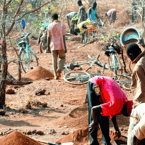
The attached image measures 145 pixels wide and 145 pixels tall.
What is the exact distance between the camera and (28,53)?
10.6 meters

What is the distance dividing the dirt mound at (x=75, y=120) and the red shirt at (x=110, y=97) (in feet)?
6.14

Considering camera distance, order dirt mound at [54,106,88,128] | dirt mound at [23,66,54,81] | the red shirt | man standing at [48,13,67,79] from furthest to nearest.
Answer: dirt mound at [23,66,54,81], man standing at [48,13,67,79], dirt mound at [54,106,88,128], the red shirt

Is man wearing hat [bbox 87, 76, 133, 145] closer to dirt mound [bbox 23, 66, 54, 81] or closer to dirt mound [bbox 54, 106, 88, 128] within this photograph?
dirt mound [bbox 54, 106, 88, 128]

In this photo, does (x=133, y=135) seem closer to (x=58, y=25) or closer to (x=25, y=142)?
(x=25, y=142)

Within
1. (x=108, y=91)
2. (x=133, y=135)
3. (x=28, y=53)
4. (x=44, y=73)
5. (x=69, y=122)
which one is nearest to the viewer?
(x=133, y=135)

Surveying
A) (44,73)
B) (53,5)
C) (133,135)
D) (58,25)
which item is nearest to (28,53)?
(44,73)

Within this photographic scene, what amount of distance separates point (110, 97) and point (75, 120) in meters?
2.07

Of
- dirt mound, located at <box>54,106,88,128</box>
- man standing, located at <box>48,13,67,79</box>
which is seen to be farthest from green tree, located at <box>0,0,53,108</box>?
man standing, located at <box>48,13,67,79</box>

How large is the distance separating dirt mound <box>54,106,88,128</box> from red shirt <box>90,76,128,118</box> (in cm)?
187

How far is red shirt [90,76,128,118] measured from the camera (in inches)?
144

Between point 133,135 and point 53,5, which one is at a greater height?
point 53,5

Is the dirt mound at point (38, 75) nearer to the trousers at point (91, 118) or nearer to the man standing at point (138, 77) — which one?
the trousers at point (91, 118)

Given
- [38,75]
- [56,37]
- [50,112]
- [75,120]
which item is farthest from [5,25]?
[38,75]

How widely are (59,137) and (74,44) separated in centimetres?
1137
